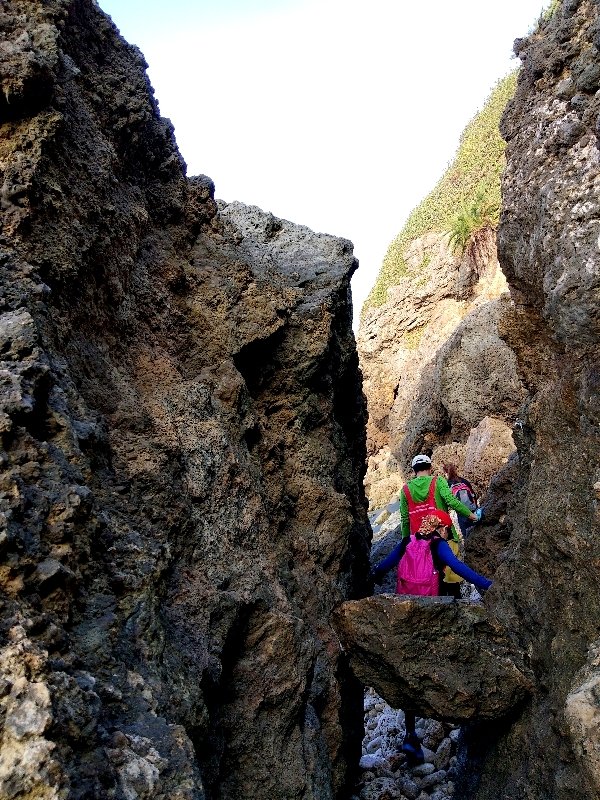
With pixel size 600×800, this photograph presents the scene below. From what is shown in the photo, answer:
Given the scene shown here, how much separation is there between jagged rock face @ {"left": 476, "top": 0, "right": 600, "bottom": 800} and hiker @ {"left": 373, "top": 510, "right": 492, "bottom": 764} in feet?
1.62

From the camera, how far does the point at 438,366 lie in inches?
666

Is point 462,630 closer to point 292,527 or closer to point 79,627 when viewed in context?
point 292,527

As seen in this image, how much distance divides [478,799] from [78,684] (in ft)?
13.5

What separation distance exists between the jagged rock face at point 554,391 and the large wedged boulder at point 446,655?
23cm

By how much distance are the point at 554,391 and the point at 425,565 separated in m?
2.07

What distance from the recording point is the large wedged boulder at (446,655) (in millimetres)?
5094

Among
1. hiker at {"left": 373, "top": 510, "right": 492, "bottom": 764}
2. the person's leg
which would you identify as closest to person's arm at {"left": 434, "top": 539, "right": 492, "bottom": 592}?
hiker at {"left": 373, "top": 510, "right": 492, "bottom": 764}

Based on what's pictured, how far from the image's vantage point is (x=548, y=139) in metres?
5.53

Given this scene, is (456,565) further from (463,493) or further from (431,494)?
(463,493)

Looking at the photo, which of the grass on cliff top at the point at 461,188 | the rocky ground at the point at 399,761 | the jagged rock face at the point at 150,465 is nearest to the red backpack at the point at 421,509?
the jagged rock face at the point at 150,465

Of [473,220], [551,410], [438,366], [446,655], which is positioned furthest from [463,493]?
[473,220]

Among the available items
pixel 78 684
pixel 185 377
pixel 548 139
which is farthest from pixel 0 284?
pixel 548 139

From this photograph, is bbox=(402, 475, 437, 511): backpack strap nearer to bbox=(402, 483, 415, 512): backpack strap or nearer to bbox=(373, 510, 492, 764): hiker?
bbox=(402, 483, 415, 512): backpack strap

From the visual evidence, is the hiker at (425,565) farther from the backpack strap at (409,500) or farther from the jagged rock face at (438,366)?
the jagged rock face at (438,366)
